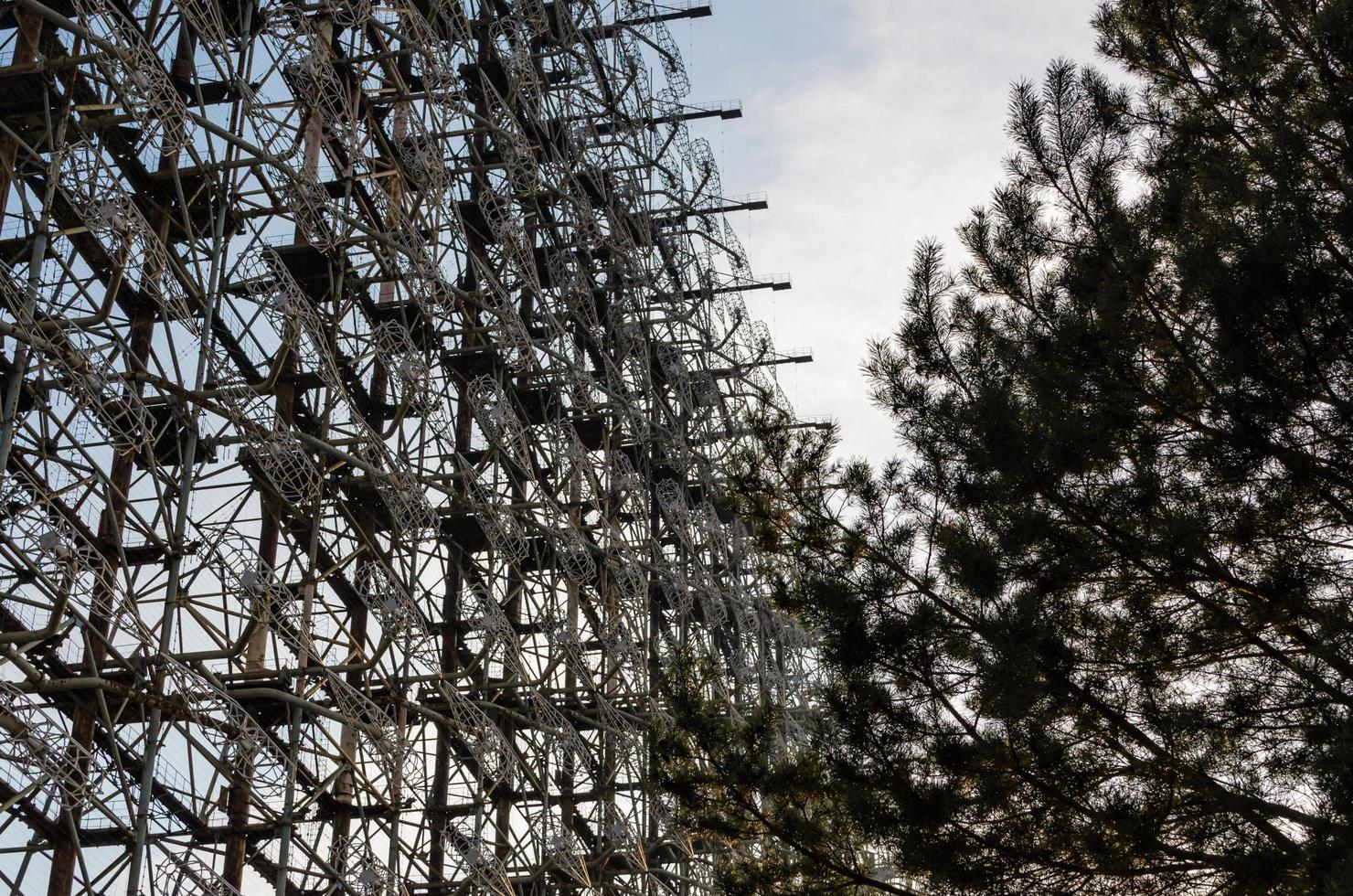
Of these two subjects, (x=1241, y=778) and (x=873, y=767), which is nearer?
(x=1241, y=778)

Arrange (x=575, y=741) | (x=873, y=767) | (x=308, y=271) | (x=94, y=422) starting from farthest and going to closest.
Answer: (x=575, y=741) < (x=308, y=271) < (x=94, y=422) < (x=873, y=767)

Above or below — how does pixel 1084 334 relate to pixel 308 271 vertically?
below

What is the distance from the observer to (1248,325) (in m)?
7.54

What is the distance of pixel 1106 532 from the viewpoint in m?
8.28

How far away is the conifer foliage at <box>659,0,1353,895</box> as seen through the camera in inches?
291

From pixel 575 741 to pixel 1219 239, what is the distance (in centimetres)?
1072

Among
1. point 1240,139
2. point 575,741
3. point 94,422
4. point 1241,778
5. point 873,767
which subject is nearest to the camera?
point 1241,778

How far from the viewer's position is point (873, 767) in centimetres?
834

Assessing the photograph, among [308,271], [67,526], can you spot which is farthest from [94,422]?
[308,271]

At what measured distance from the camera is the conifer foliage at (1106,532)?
7.39 meters

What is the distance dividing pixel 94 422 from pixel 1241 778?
25.8ft

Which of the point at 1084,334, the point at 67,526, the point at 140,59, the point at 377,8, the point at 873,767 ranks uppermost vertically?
the point at 377,8

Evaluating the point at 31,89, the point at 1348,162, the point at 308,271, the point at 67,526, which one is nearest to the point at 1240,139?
the point at 1348,162

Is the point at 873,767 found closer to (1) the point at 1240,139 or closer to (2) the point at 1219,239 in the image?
(2) the point at 1219,239
